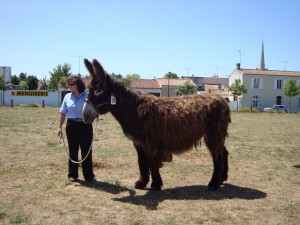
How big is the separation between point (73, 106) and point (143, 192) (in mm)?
2502

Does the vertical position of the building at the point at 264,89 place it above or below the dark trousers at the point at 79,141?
above

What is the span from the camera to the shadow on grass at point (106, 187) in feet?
24.5

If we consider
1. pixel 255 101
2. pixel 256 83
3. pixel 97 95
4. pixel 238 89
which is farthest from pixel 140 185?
pixel 256 83

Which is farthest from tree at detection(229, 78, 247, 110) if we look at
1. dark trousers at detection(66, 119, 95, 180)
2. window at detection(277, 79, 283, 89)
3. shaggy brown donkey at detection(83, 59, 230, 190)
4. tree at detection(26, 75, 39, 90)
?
dark trousers at detection(66, 119, 95, 180)

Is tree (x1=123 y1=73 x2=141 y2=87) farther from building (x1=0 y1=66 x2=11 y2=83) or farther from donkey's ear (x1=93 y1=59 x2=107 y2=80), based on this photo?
building (x1=0 y1=66 x2=11 y2=83)

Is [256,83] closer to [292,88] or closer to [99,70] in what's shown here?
[292,88]

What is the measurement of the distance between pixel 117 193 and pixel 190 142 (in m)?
1.90

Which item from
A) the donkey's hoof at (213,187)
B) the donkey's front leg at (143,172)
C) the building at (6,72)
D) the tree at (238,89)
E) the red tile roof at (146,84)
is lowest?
the donkey's hoof at (213,187)

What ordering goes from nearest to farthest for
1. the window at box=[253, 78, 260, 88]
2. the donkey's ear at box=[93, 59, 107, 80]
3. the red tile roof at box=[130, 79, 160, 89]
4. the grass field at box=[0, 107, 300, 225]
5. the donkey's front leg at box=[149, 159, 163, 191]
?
1. the grass field at box=[0, 107, 300, 225]
2. the donkey's ear at box=[93, 59, 107, 80]
3. the donkey's front leg at box=[149, 159, 163, 191]
4. the window at box=[253, 78, 260, 88]
5. the red tile roof at box=[130, 79, 160, 89]

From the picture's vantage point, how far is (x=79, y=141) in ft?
26.8

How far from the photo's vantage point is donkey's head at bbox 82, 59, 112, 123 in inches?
280

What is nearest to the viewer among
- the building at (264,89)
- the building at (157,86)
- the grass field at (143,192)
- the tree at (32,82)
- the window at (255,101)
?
the grass field at (143,192)

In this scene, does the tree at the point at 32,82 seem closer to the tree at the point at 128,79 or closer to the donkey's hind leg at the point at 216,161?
the tree at the point at 128,79

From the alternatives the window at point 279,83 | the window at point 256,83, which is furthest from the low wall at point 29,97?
the window at point 279,83
